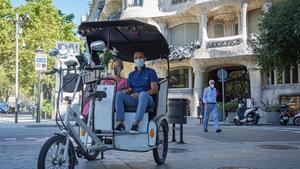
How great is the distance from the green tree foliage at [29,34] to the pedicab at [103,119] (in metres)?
31.6

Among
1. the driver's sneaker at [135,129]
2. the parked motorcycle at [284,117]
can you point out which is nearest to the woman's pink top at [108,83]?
the driver's sneaker at [135,129]

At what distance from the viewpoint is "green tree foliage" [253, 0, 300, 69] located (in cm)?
1691

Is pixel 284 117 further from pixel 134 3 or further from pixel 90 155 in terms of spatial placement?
pixel 134 3

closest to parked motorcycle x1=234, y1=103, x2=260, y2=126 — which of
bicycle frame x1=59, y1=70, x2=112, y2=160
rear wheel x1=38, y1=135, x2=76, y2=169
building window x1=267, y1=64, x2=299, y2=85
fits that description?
building window x1=267, y1=64, x2=299, y2=85

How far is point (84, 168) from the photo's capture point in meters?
7.12

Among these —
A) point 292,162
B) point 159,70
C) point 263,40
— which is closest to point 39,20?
point 159,70

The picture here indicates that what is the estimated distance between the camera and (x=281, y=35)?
17078 mm

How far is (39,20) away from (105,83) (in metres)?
36.3

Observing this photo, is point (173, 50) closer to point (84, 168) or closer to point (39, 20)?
point (39, 20)

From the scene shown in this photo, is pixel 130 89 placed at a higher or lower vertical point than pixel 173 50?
lower

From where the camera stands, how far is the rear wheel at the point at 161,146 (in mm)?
7512

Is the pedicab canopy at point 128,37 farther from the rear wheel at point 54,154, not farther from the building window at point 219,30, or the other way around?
the building window at point 219,30

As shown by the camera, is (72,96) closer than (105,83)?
Yes


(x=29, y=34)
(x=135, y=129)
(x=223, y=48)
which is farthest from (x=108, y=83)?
(x=29, y=34)
